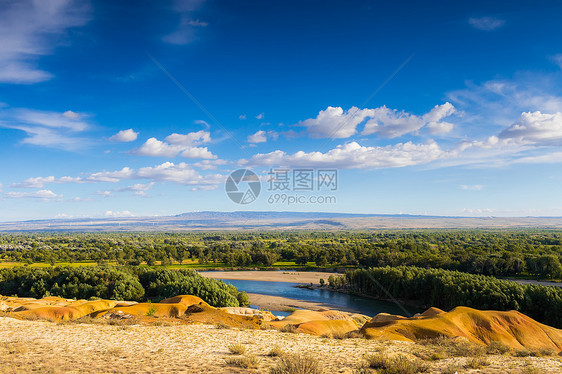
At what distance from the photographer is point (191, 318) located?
93.1 ft

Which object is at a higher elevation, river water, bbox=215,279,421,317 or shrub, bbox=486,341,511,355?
shrub, bbox=486,341,511,355

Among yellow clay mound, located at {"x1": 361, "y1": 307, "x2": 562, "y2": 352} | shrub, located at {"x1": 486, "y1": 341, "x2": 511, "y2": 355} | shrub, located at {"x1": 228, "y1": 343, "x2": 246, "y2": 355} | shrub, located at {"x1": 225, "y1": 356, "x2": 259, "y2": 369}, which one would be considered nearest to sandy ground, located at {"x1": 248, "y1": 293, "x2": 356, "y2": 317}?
yellow clay mound, located at {"x1": 361, "y1": 307, "x2": 562, "y2": 352}

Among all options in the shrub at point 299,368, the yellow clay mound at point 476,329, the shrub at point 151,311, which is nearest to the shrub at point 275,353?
the shrub at point 299,368

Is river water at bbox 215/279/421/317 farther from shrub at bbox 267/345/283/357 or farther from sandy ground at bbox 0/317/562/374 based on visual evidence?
shrub at bbox 267/345/283/357

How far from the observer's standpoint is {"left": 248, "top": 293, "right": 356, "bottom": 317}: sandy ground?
205ft

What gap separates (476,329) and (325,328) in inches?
482

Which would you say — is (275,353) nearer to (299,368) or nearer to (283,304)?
(299,368)

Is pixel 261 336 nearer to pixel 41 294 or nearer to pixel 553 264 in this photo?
pixel 41 294

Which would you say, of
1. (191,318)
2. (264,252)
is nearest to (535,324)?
(191,318)

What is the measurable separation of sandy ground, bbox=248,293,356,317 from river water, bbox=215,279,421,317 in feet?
7.41

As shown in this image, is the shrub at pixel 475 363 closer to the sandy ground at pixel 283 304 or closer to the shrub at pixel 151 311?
the shrub at pixel 151 311

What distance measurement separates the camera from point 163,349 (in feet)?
57.5

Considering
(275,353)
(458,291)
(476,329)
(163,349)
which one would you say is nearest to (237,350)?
(275,353)

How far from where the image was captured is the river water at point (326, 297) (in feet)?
210
